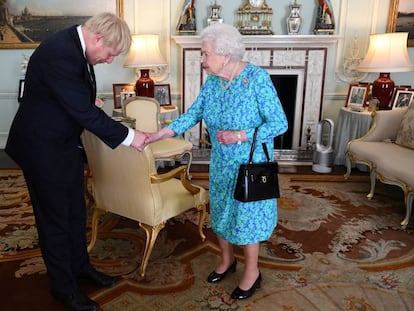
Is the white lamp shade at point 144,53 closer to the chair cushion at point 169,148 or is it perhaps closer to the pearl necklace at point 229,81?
the chair cushion at point 169,148

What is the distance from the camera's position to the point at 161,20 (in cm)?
493

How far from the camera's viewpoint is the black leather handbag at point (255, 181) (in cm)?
194

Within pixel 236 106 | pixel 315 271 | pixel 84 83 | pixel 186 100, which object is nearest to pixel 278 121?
pixel 236 106

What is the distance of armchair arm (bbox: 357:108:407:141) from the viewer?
12.8 ft

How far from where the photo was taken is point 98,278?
229 centimetres

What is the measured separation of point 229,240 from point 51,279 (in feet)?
3.03

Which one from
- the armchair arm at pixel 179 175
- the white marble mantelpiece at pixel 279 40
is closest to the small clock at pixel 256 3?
the white marble mantelpiece at pixel 279 40

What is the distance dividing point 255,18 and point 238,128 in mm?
3241

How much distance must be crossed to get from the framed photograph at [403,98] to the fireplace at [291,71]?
86 centimetres

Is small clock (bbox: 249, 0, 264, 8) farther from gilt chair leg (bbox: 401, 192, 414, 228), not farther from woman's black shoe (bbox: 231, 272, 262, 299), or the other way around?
woman's black shoe (bbox: 231, 272, 262, 299)

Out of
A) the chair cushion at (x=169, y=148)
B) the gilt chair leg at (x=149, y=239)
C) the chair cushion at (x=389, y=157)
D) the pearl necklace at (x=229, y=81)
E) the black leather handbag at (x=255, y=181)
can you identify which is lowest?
the gilt chair leg at (x=149, y=239)

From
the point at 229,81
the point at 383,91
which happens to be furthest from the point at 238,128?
the point at 383,91

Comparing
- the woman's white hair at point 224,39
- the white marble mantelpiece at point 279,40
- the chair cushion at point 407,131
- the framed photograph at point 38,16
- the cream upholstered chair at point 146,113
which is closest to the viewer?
the woman's white hair at point 224,39

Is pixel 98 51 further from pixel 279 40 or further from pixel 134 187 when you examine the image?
pixel 279 40
